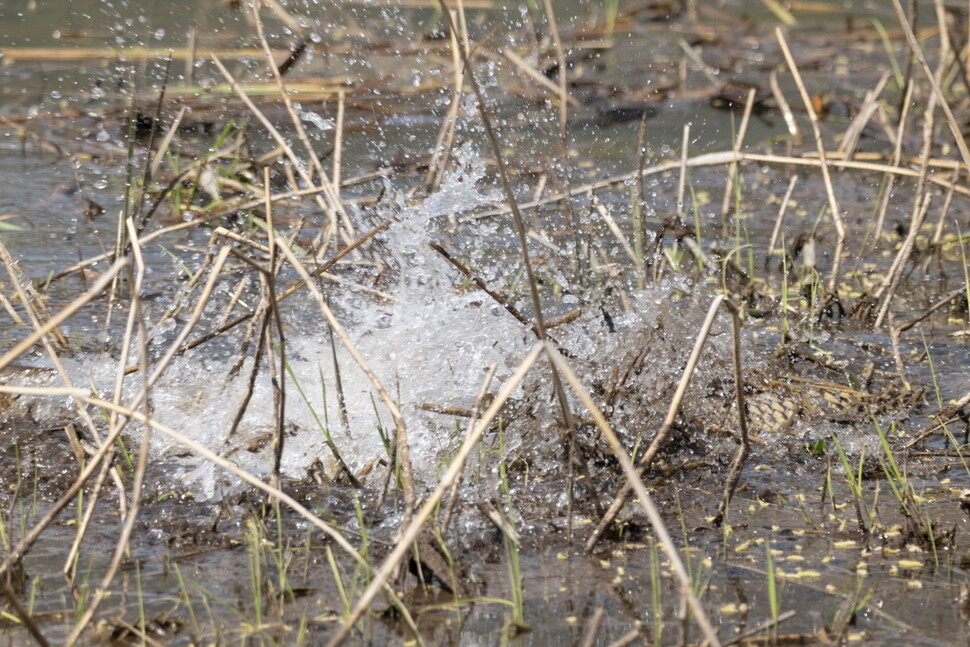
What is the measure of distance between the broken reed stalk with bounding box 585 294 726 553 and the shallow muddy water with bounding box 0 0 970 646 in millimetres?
69

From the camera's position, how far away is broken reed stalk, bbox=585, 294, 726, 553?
2.21 metres

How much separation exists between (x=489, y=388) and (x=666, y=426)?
105cm

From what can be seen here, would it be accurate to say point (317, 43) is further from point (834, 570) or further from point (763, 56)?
point (834, 570)

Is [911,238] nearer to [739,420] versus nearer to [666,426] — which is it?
[739,420]

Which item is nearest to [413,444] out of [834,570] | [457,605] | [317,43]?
[457,605]

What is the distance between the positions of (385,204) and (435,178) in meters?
0.22

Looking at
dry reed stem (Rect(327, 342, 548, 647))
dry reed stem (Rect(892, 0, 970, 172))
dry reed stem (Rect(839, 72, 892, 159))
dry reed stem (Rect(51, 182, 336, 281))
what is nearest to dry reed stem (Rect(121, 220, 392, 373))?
dry reed stem (Rect(51, 182, 336, 281))

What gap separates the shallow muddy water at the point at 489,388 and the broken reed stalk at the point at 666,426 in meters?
0.07

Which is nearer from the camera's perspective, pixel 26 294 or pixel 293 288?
pixel 293 288

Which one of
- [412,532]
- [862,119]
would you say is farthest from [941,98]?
[412,532]

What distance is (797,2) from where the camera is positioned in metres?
9.38

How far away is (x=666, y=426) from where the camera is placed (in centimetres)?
234

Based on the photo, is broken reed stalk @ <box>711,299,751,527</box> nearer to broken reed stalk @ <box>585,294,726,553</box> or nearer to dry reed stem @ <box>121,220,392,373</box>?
broken reed stalk @ <box>585,294,726,553</box>

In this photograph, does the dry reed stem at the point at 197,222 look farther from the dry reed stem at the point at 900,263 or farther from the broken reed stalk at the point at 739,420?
the dry reed stem at the point at 900,263
